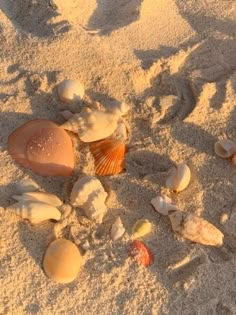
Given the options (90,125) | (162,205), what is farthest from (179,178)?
(90,125)

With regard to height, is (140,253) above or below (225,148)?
below

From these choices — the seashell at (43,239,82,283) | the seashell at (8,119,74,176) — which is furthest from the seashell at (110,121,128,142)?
the seashell at (43,239,82,283)

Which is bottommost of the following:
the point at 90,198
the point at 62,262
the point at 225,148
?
the point at 62,262

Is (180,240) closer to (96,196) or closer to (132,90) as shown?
(96,196)

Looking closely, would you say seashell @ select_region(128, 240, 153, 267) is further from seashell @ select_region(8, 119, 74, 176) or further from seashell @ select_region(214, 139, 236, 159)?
seashell @ select_region(214, 139, 236, 159)

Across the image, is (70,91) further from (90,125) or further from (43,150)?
(43,150)

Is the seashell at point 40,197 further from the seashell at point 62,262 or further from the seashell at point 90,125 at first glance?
the seashell at point 90,125

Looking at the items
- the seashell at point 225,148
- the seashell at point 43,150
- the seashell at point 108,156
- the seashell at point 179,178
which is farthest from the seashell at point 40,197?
the seashell at point 225,148
